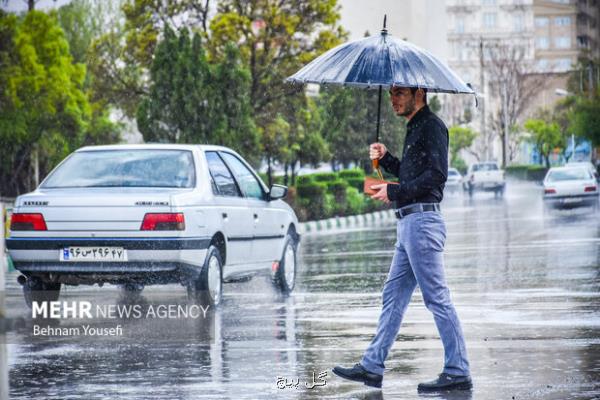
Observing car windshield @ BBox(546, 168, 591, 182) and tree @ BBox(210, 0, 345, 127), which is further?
tree @ BBox(210, 0, 345, 127)

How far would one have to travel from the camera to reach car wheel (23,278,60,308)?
1237 centimetres

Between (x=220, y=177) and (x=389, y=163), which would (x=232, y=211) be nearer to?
(x=220, y=177)

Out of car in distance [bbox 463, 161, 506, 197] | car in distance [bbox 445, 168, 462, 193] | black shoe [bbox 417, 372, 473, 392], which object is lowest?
car in distance [bbox 445, 168, 462, 193]

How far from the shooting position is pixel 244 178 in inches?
554

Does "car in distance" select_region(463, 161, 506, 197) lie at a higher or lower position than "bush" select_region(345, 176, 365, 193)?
lower

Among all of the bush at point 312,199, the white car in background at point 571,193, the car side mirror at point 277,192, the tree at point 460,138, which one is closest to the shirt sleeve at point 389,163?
the car side mirror at point 277,192

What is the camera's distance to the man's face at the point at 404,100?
797 cm

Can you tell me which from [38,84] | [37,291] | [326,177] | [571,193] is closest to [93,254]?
[37,291]

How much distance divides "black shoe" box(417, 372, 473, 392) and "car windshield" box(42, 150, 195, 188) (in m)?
5.22

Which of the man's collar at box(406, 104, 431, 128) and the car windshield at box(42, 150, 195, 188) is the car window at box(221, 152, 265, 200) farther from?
the man's collar at box(406, 104, 431, 128)

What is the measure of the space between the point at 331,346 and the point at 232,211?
3476 millimetres

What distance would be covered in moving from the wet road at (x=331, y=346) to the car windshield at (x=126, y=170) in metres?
1.28

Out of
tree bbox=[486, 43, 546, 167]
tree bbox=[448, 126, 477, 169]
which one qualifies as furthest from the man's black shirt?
tree bbox=[448, 126, 477, 169]

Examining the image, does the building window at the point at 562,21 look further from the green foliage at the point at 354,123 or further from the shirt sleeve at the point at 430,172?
the shirt sleeve at the point at 430,172
